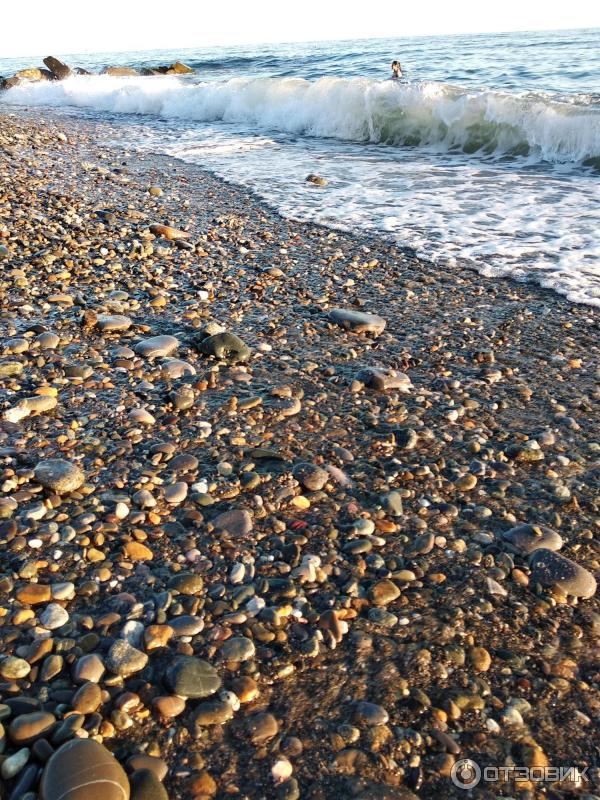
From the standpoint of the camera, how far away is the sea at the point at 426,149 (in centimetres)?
641

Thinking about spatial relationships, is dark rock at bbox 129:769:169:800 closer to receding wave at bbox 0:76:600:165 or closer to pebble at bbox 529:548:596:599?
pebble at bbox 529:548:596:599

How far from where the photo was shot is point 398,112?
13.7m

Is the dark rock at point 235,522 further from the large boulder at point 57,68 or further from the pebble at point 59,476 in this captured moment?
the large boulder at point 57,68

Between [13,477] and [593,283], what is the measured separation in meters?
4.65

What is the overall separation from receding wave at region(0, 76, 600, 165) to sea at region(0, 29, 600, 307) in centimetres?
3

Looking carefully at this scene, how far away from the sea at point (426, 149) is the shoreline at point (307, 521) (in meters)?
1.67

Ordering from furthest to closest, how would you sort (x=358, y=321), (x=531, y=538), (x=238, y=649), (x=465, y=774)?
(x=358, y=321) < (x=531, y=538) < (x=238, y=649) < (x=465, y=774)

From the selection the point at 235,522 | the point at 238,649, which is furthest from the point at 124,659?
the point at 235,522

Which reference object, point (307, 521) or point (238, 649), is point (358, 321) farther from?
point (238, 649)

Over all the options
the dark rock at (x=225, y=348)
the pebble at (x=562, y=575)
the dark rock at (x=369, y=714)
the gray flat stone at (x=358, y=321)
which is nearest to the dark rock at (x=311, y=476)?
the pebble at (x=562, y=575)

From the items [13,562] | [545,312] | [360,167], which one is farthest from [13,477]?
[360,167]

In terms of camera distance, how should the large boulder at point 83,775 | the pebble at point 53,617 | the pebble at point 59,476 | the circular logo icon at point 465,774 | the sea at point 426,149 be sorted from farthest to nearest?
the sea at point 426,149, the pebble at point 59,476, the pebble at point 53,617, the circular logo icon at point 465,774, the large boulder at point 83,775

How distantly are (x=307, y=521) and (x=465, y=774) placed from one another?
1.11 meters

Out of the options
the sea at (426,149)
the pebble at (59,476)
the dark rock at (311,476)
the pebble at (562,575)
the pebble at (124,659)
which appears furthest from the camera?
the sea at (426,149)
